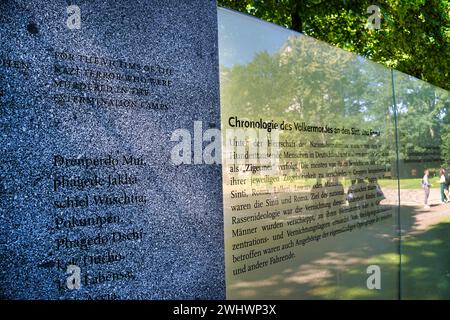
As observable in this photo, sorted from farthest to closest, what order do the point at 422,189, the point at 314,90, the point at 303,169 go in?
1. the point at 422,189
2. the point at 314,90
3. the point at 303,169

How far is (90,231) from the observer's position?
251 centimetres

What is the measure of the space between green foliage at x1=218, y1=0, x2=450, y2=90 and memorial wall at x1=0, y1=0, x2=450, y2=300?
9.00ft

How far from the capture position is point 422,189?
685cm

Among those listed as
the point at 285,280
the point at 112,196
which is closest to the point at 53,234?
the point at 112,196

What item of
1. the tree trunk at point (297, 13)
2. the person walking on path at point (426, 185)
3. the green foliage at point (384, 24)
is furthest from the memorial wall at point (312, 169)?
the tree trunk at point (297, 13)

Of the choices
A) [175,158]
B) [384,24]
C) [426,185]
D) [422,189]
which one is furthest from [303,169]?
[384,24]

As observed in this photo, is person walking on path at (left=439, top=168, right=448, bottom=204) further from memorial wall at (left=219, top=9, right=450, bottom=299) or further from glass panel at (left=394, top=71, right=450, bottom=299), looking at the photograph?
memorial wall at (left=219, top=9, right=450, bottom=299)

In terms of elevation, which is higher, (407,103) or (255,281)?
(407,103)

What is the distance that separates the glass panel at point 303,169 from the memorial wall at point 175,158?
0.02 metres

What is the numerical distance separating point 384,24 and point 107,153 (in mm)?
7232

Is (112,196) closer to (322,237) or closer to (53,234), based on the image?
(53,234)

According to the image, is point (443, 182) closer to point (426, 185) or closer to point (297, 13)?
point (426, 185)

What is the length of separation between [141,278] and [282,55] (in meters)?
2.60

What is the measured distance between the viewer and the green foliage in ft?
24.2
